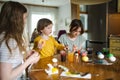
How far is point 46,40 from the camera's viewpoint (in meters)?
2.50

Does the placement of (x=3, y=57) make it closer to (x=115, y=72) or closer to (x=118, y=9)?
(x=115, y=72)

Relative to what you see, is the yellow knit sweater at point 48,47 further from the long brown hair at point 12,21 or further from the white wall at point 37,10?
the white wall at point 37,10

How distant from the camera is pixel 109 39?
4.33 m

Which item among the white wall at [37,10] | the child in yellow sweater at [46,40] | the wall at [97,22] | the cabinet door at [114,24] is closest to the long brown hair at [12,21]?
the child in yellow sweater at [46,40]

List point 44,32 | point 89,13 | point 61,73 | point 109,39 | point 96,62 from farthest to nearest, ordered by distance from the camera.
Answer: point 89,13
point 109,39
point 44,32
point 96,62
point 61,73

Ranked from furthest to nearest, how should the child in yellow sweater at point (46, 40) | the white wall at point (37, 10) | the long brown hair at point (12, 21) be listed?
the white wall at point (37, 10)
the child in yellow sweater at point (46, 40)
the long brown hair at point (12, 21)

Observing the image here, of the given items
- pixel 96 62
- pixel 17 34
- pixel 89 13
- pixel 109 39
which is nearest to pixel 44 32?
pixel 96 62

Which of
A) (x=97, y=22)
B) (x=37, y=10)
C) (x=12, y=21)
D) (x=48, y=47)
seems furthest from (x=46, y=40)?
(x=37, y=10)

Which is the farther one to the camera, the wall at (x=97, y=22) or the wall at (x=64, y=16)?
the wall at (x=64, y=16)

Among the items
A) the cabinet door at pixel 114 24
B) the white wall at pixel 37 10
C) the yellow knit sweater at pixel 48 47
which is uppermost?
the white wall at pixel 37 10

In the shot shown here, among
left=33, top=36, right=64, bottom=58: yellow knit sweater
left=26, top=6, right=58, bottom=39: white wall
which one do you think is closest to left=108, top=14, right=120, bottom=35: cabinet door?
left=33, top=36, right=64, bottom=58: yellow knit sweater

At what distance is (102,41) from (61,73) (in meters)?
3.34

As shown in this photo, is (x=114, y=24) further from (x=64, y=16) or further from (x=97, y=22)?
(x=64, y=16)

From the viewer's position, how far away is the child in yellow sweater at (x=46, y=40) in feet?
7.86
